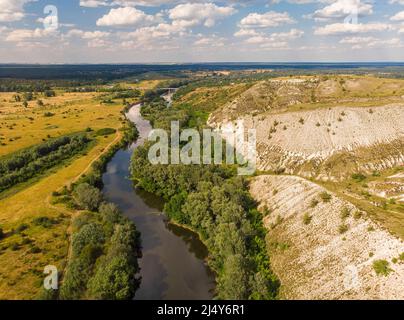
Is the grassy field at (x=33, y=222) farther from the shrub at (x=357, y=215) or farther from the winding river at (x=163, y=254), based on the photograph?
the shrub at (x=357, y=215)

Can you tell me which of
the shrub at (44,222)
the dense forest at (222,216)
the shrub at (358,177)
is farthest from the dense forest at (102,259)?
the shrub at (358,177)

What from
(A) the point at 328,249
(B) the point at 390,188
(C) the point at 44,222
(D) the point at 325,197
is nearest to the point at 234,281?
(A) the point at 328,249

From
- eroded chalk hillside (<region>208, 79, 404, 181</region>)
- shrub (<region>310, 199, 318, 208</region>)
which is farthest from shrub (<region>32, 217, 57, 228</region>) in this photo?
shrub (<region>310, 199, 318, 208</region>)

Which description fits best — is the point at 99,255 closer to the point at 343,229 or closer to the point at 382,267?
the point at 343,229

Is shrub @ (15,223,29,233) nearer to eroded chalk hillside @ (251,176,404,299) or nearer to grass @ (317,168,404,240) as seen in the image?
eroded chalk hillside @ (251,176,404,299)

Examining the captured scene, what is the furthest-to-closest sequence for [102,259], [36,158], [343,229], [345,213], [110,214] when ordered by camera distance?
[36,158] < [110,214] < [345,213] < [102,259] < [343,229]
